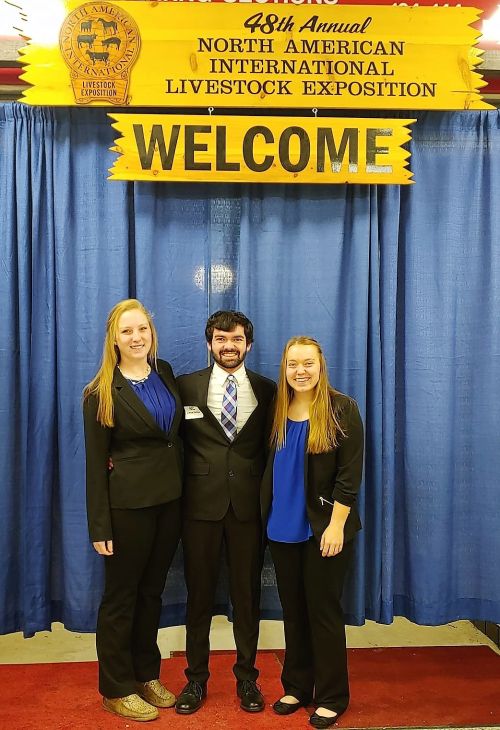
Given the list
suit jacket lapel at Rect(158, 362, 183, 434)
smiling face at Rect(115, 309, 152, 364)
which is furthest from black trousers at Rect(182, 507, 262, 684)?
smiling face at Rect(115, 309, 152, 364)

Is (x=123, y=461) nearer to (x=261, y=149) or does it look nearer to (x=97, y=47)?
(x=261, y=149)

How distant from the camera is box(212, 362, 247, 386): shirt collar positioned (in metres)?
2.45

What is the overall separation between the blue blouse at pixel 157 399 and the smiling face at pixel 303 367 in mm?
433

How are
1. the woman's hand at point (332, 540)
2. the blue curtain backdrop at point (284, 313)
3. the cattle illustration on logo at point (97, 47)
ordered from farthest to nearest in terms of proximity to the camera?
the blue curtain backdrop at point (284, 313) < the cattle illustration on logo at point (97, 47) < the woman's hand at point (332, 540)

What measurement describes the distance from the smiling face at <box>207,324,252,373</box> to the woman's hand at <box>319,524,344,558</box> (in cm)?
66

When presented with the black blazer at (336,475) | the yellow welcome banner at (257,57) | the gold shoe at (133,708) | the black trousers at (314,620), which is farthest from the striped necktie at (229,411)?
the yellow welcome banner at (257,57)

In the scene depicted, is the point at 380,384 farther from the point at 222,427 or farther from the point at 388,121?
the point at 388,121

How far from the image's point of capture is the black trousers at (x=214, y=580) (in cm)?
240

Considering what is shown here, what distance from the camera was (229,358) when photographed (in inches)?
94.7

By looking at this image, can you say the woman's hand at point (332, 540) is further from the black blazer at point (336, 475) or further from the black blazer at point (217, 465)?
the black blazer at point (217, 465)

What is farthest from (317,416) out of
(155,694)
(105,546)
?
(155,694)

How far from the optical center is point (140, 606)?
241 cm

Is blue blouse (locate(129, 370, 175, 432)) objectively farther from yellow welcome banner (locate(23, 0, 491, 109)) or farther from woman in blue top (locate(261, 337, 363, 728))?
yellow welcome banner (locate(23, 0, 491, 109))

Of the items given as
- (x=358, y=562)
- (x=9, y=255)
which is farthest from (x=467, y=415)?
(x=9, y=255)
